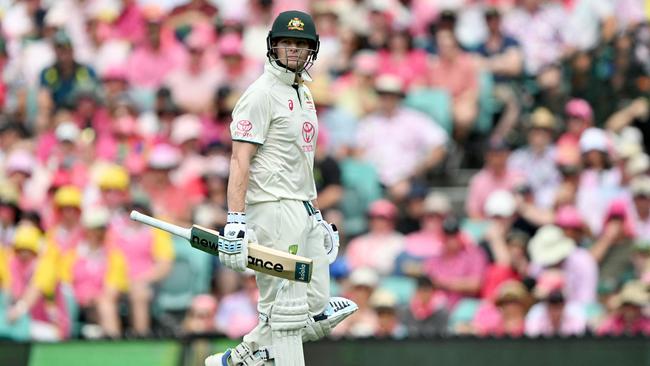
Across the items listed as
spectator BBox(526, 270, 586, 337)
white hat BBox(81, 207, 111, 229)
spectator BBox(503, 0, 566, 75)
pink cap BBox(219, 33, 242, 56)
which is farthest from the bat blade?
spectator BBox(503, 0, 566, 75)

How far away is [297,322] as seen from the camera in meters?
10.5

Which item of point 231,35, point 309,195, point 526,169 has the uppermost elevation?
point 231,35

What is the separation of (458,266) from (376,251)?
2.91ft

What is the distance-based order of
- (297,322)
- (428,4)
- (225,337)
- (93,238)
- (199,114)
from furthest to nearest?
(428,4) → (199,114) → (93,238) → (225,337) → (297,322)

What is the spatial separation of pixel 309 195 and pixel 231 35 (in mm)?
8641

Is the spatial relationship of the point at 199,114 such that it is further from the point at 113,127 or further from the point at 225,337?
the point at 225,337

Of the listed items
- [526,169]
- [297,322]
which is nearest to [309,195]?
[297,322]

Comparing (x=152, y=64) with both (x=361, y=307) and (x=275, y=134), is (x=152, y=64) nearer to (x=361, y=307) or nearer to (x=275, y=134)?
(x=361, y=307)

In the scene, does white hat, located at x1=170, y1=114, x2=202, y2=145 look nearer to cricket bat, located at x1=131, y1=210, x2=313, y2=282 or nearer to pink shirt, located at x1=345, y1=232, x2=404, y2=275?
pink shirt, located at x1=345, y1=232, x2=404, y2=275

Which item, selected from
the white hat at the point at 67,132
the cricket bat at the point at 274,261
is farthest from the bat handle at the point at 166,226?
the white hat at the point at 67,132

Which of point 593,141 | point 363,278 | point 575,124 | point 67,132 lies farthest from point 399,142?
point 67,132

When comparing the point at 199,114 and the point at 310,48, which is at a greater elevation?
the point at 199,114

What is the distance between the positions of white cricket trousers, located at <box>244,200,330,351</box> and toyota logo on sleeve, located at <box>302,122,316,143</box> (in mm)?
419

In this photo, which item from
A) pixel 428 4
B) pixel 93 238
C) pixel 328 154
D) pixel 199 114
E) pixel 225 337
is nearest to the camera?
pixel 225 337
